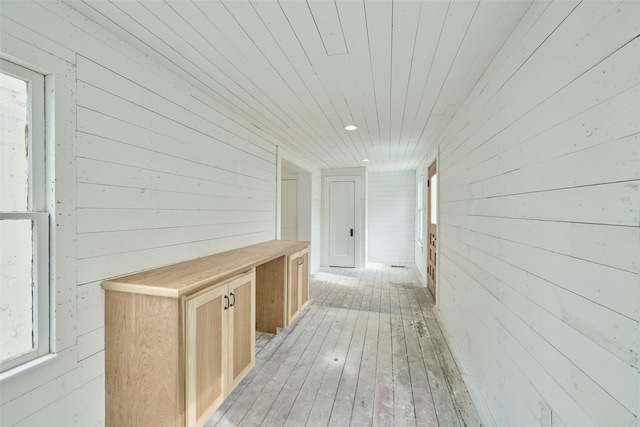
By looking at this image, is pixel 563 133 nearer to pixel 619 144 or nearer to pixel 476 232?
pixel 619 144

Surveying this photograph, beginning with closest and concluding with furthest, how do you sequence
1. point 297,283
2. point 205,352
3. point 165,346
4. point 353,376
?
point 165,346, point 205,352, point 353,376, point 297,283

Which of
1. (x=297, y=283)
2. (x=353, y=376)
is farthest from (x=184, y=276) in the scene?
(x=297, y=283)

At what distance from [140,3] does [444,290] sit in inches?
141

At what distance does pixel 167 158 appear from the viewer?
6.12 ft

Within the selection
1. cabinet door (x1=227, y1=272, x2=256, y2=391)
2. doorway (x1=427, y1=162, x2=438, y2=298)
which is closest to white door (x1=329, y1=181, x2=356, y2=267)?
doorway (x1=427, y1=162, x2=438, y2=298)

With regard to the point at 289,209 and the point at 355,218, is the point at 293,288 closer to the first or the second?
the point at 289,209

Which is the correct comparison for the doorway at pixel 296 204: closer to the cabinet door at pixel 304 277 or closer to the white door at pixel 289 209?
the white door at pixel 289 209

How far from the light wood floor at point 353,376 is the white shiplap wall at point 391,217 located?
3.26 metres

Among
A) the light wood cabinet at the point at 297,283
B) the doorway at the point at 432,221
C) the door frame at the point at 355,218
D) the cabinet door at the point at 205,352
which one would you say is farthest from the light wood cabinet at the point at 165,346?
the door frame at the point at 355,218

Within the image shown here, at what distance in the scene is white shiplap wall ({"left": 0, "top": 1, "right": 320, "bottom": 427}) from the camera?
119cm

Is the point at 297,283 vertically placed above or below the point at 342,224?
below

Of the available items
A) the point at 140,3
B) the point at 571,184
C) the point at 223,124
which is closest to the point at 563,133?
the point at 571,184

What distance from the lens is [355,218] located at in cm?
596

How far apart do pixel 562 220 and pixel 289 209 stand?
4.78 metres
